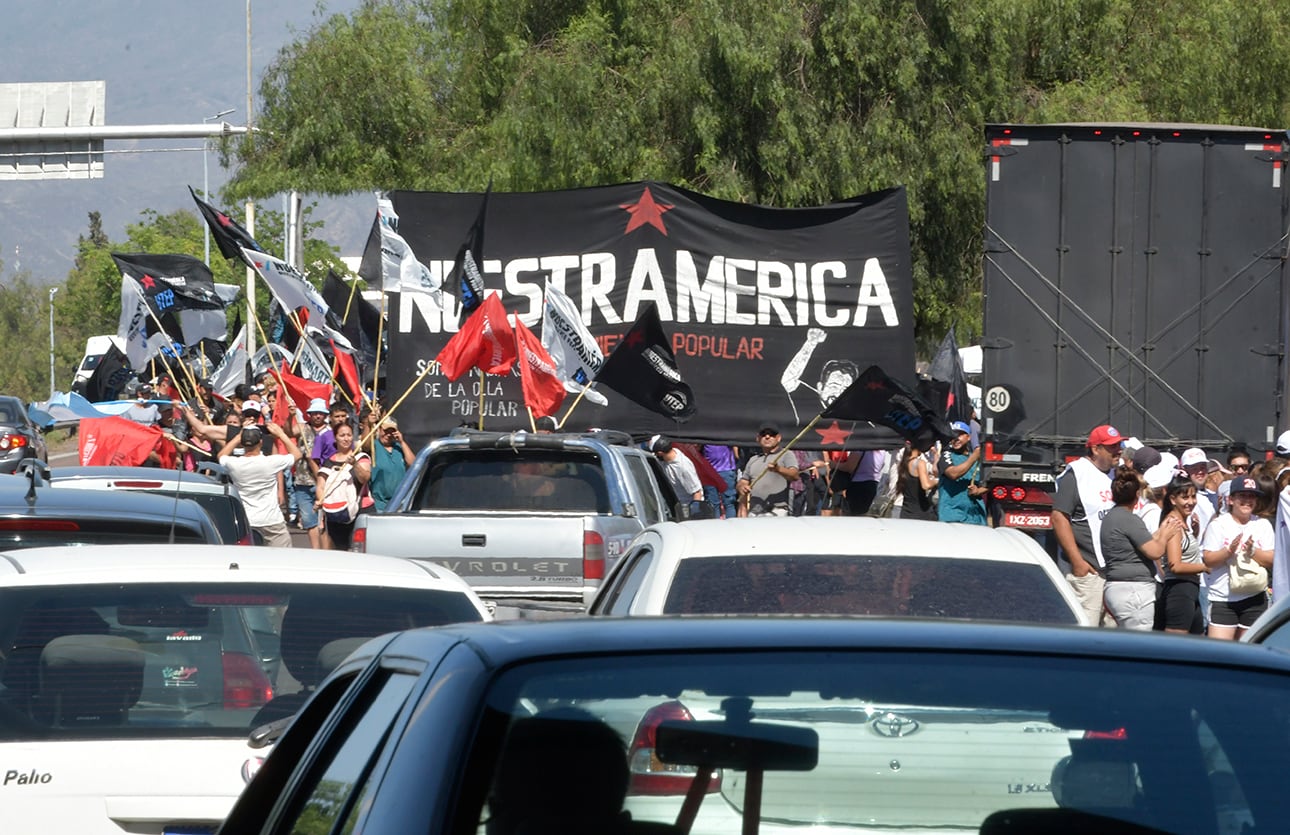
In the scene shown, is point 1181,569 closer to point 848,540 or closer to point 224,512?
point 848,540

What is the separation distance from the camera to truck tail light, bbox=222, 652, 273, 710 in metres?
5.58

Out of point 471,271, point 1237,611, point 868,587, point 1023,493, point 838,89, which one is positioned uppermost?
point 838,89

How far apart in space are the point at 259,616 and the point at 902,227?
46.3 feet

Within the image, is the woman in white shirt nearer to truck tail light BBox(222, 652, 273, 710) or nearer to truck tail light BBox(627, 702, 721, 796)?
truck tail light BBox(222, 652, 273, 710)

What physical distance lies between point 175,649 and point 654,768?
339 centimetres

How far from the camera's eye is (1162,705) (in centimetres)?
258

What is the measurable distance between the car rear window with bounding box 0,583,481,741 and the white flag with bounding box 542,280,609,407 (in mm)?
12183

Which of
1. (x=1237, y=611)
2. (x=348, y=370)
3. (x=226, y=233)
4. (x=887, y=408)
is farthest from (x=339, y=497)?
(x=1237, y=611)

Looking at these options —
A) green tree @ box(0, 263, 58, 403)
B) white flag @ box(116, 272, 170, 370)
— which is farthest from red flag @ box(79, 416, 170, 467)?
green tree @ box(0, 263, 58, 403)

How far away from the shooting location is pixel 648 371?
17500mm

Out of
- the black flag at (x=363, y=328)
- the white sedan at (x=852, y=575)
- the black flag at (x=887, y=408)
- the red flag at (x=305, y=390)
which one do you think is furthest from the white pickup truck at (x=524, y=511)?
the black flag at (x=363, y=328)

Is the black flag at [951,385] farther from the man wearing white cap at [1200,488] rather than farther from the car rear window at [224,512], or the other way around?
the car rear window at [224,512]

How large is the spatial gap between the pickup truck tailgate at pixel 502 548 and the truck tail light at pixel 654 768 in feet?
29.6

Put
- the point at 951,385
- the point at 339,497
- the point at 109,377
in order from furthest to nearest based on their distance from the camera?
the point at 109,377
the point at 951,385
the point at 339,497
